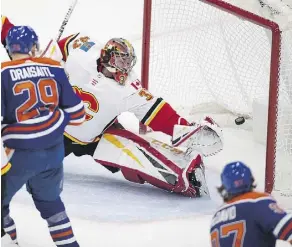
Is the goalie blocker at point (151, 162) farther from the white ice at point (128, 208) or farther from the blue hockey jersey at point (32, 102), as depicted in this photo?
the blue hockey jersey at point (32, 102)

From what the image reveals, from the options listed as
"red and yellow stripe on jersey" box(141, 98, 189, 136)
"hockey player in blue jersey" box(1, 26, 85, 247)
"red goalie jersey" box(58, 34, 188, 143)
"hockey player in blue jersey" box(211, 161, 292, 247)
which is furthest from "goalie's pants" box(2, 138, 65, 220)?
"red and yellow stripe on jersey" box(141, 98, 189, 136)

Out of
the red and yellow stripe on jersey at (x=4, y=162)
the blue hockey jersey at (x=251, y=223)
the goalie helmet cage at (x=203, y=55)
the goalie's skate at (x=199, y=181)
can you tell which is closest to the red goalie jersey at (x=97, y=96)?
the goalie's skate at (x=199, y=181)

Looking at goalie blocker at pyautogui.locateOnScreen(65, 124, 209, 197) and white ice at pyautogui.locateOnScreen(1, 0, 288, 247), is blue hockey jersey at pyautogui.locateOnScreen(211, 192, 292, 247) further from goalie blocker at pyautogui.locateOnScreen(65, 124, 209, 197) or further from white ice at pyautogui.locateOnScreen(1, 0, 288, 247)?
goalie blocker at pyautogui.locateOnScreen(65, 124, 209, 197)

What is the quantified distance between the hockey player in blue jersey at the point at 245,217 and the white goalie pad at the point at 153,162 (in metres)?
0.89

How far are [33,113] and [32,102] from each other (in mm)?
30

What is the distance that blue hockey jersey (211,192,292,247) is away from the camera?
173 cm

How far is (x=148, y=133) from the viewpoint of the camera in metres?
3.41

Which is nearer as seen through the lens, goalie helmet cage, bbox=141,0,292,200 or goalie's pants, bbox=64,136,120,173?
goalie's pants, bbox=64,136,120,173

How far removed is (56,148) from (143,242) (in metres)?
0.47

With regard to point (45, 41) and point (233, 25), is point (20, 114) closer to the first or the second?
point (233, 25)

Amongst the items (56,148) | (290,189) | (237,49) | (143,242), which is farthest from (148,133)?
(56,148)

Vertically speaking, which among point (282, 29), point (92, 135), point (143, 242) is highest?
point (282, 29)

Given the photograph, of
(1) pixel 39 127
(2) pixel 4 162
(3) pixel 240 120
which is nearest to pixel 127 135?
(3) pixel 240 120

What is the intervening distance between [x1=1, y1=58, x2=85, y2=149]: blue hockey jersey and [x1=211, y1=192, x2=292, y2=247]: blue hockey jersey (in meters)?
0.50
